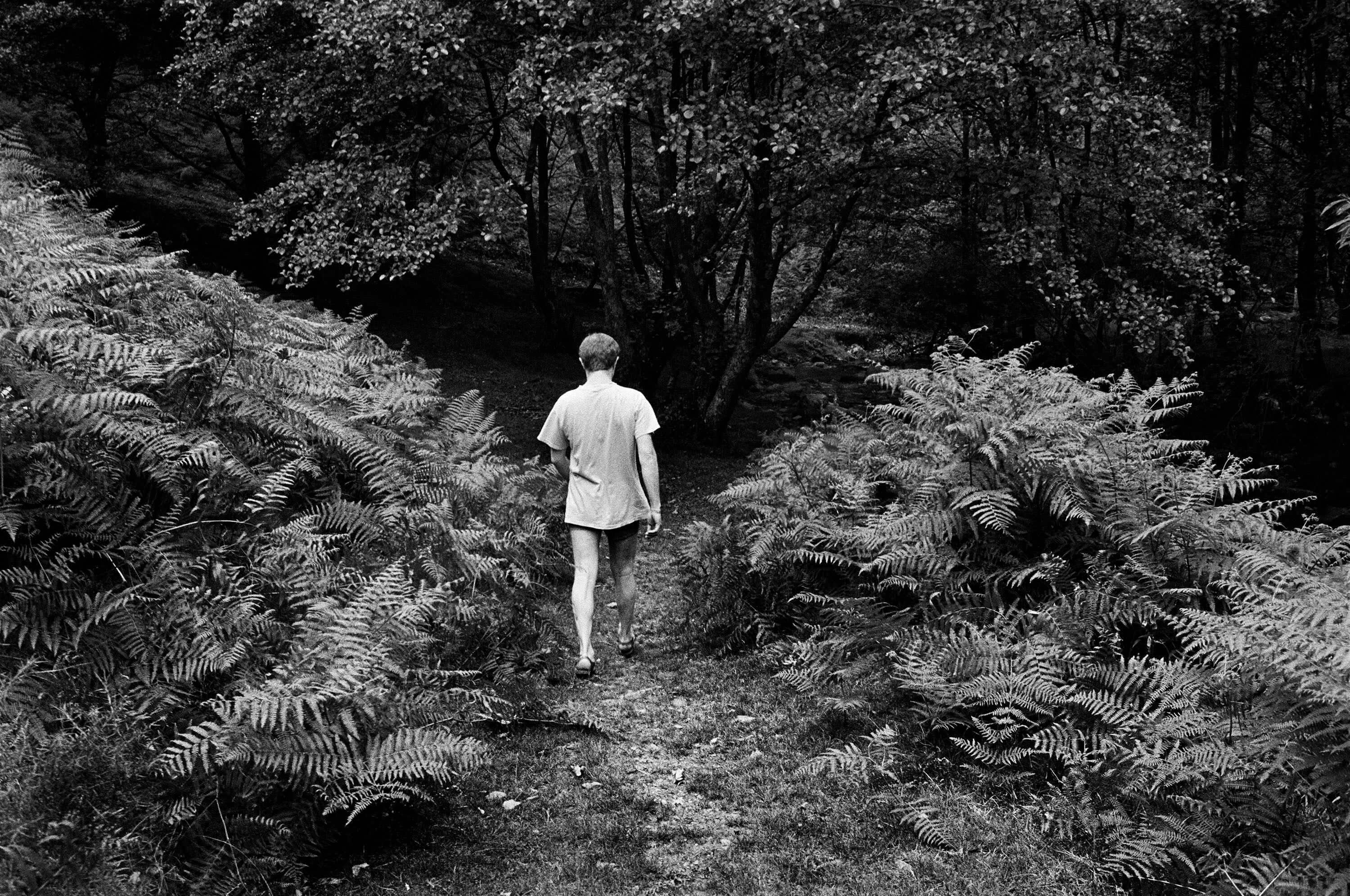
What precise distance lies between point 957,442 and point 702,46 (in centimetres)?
702

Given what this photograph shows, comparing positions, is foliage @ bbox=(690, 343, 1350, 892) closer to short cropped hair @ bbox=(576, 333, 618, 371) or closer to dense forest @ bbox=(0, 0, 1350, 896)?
dense forest @ bbox=(0, 0, 1350, 896)

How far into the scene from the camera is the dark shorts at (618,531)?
6.86 metres

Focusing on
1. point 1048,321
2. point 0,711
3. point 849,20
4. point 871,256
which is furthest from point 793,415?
point 0,711

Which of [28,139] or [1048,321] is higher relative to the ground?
[28,139]

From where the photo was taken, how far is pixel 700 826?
4535 mm

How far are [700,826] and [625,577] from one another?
270 cm

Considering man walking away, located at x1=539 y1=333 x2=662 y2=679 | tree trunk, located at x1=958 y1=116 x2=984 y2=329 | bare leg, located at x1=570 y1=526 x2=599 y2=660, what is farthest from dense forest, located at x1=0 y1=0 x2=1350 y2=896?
man walking away, located at x1=539 y1=333 x2=662 y2=679

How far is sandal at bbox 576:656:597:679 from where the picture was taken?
666cm

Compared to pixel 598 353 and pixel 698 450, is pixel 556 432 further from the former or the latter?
pixel 698 450

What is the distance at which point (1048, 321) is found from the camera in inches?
755

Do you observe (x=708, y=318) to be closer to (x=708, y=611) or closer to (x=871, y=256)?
(x=871, y=256)

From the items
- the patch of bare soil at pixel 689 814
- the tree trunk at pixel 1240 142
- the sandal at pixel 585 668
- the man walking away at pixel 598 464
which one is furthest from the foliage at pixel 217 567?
the tree trunk at pixel 1240 142

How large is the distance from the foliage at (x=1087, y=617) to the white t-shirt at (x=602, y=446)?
3.32 ft

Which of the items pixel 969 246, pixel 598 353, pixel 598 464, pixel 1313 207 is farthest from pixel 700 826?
pixel 1313 207
